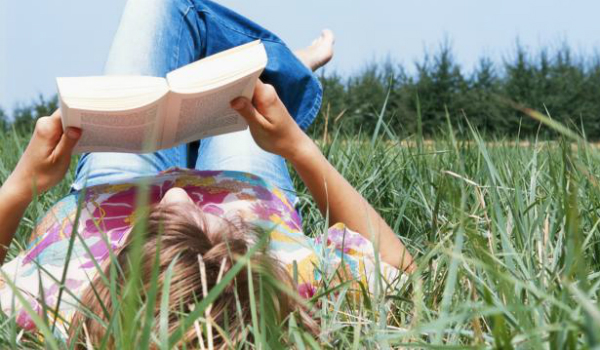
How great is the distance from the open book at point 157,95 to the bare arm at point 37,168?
4 cm

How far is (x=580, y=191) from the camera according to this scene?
1326 mm

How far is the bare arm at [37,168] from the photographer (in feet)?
3.62

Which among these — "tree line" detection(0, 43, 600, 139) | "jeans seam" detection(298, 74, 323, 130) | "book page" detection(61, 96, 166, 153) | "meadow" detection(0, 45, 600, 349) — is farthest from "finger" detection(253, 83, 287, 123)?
"tree line" detection(0, 43, 600, 139)

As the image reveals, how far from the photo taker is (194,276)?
840mm

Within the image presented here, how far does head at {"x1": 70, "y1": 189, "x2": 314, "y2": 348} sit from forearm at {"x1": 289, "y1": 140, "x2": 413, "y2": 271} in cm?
20

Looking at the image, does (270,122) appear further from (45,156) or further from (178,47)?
(178,47)

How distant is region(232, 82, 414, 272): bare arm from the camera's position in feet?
3.65

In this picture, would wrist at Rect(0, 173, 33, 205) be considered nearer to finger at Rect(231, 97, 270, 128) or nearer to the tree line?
finger at Rect(231, 97, 270, 128)

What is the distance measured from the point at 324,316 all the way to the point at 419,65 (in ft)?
33.9

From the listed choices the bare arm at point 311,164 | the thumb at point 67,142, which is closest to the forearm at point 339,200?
the bare arm at point 311,164

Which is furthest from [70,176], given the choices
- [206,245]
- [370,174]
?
[206,245]

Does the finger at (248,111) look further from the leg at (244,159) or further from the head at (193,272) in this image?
the leg at (244,159)

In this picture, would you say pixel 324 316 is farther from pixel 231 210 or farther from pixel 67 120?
pixel 67 120

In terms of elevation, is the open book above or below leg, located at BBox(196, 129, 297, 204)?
above
